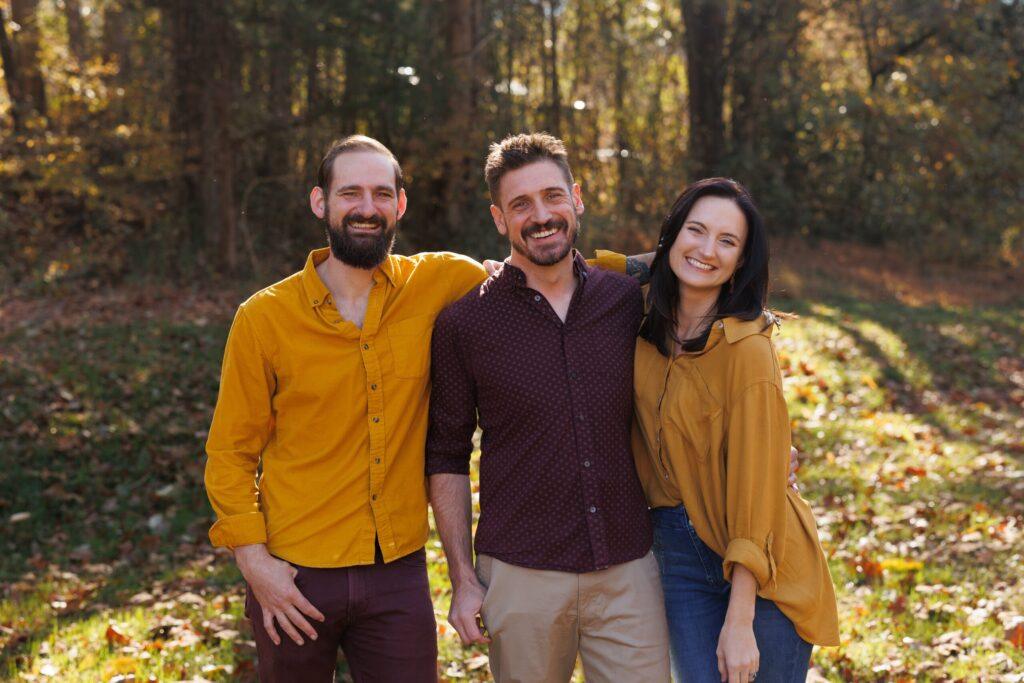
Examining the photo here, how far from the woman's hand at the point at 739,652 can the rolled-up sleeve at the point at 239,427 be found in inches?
62.4

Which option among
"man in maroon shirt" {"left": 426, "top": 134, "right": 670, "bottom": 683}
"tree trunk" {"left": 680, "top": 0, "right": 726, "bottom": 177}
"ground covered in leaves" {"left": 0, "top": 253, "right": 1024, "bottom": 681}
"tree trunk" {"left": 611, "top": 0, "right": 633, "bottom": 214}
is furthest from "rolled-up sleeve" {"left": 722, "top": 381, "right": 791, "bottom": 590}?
"tree trunk" {"left": 680, "top": 0, "right": 726, "bottom": 177}

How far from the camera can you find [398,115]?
16.4 meters

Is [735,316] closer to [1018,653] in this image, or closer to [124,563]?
[1018,653]

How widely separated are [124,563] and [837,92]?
71.1ft

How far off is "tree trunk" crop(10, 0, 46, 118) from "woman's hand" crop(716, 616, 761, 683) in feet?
54.4

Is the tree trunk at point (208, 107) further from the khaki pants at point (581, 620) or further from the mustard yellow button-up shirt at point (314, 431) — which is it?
the khaki pants at point (581, 620)

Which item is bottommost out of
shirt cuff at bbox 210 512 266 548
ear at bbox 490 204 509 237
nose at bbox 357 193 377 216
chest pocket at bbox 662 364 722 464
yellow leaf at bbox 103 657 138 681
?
yellow leaf at bbox 103 657 138 681

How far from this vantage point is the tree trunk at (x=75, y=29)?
1909 centimetres

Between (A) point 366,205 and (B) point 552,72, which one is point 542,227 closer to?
(A) point 366,205

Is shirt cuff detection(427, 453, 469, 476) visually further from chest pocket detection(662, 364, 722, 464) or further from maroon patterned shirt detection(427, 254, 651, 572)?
chest pocket detection(662, 364, 722, 464)

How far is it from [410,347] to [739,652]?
1508mm

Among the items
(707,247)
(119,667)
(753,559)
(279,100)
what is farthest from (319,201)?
(279,100)

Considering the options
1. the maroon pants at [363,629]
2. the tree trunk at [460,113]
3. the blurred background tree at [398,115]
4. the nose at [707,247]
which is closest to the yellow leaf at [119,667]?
the maroon pants at [363,629]

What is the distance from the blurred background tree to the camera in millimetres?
15727
